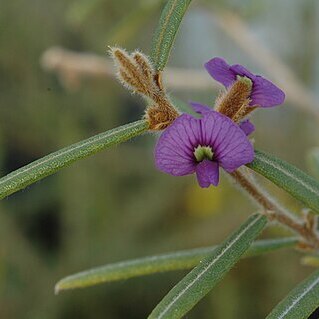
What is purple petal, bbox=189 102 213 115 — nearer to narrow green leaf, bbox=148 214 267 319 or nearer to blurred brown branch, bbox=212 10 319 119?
narrow green leaf, bbox=148 214 267 319

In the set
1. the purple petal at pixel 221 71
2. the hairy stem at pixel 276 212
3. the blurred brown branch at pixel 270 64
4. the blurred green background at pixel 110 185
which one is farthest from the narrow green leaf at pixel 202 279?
the blurred green background at pixel 110 185

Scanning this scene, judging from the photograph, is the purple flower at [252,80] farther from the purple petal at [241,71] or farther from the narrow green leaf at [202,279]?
the narrow green leaf at [202,279]

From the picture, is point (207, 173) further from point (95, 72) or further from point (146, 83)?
point (95, 72)

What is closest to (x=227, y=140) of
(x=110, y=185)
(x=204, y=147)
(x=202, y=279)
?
(x=204, y=147)

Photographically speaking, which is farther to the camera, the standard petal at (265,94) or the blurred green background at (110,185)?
the blurred green background at (110,185)

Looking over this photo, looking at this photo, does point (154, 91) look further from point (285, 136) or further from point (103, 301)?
point (285, 136)

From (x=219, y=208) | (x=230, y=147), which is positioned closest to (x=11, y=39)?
(x=219, y=208)
